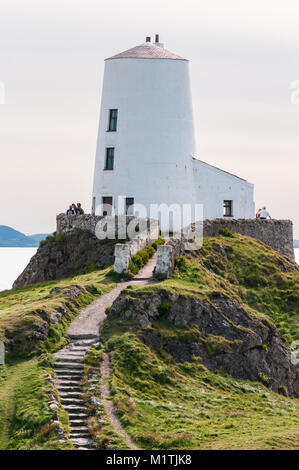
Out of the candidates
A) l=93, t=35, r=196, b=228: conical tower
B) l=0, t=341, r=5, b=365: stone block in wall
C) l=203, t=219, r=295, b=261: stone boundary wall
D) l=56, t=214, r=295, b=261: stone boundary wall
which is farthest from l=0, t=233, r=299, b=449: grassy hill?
l=93, t=35, r=196, b=228: conical tower

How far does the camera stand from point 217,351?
37.3 meters

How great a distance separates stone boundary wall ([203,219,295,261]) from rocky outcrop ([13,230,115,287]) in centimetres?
620

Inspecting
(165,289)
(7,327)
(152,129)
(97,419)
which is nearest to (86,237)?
(152,129)

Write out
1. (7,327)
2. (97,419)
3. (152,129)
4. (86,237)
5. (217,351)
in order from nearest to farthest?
1. (97,419)
2. (7,327)
3. (217,351)
4. (86,237)
5. (152,129)

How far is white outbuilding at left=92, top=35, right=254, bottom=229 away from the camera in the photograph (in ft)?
189

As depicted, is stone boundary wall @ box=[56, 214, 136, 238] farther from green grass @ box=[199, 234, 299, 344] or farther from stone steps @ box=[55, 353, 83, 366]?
stone steps @ box=[55, 353, 83, 366]

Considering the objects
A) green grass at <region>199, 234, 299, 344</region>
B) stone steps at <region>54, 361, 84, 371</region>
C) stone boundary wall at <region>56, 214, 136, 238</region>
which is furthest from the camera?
stone boundary wall at <region>56, 214, 136, 238</region>

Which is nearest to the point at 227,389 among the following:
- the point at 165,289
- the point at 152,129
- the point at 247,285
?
the point at 165,289

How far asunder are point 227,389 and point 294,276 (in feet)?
58.7

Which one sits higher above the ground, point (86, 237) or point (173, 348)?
point (86, 237)

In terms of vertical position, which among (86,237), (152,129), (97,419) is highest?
(152,129)

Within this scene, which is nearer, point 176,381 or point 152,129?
point 176,381

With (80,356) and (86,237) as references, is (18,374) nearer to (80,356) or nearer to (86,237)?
(80,356)

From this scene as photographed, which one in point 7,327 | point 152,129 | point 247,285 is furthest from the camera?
point 152,129
